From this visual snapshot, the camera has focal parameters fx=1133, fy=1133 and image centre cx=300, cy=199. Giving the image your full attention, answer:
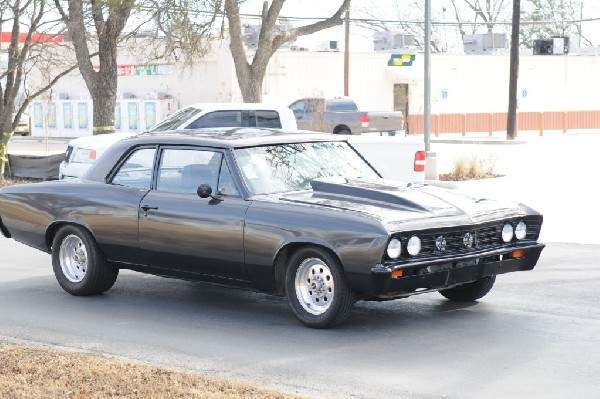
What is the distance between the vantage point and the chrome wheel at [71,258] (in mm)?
10406

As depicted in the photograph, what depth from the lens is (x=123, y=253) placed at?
998cm

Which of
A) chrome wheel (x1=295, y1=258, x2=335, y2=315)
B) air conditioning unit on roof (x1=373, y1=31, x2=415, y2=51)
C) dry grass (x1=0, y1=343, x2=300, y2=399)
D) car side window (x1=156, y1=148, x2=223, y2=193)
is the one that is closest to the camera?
dry grass (x1=0, y1=343, x2=300, y2=399)

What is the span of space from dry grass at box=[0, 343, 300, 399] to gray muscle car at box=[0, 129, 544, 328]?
1.72 m

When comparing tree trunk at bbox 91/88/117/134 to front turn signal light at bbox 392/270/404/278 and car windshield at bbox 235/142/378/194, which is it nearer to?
car windshield at bbox 235/142/378/194

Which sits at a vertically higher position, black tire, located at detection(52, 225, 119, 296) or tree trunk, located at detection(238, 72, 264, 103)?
tree trunk, located at detection(238, 72, 264, 103)

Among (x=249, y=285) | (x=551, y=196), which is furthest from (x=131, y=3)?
(x=249, y=285)

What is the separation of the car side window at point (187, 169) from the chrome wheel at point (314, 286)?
116 cm

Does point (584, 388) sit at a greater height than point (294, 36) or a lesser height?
lesser

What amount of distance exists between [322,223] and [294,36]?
745 inches

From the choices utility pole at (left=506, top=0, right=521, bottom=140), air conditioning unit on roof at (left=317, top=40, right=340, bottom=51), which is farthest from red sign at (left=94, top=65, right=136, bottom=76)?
utility pole at (left=506, top=0, right=521, bottom=140)

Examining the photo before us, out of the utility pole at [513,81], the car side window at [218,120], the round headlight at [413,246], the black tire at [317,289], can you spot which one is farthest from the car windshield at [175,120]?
the utility pole at [513,81]

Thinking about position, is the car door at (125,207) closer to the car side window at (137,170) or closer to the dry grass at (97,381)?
the car side window at (137,170)

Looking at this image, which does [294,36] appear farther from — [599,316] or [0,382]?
[0,382]

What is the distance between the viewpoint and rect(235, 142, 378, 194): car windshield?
931 cm
